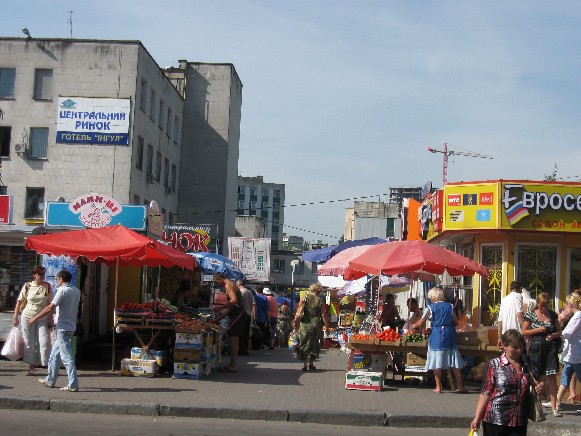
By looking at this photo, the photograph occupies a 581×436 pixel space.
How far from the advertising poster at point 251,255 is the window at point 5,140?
1257 cm

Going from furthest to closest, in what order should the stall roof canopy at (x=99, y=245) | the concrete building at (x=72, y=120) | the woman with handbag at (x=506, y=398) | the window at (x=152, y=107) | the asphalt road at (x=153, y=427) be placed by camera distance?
1. the window at (x=152, y=107)
2. the concrete building at (x=72, y=120)
3. the stall roof canopy at (x=99, y=245)
4. the asphalt road at (x=153, y=427)
5. the woman with handbag at (x=506, y=398)

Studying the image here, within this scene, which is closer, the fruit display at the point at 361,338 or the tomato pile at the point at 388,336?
the fruit display at the point at 361,338

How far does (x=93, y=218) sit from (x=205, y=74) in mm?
38311

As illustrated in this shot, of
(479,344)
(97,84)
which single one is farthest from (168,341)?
(97,84)

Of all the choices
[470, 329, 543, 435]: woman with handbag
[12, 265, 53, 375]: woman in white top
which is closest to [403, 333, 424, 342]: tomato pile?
[12, 265, 53, 375]: woman in white top

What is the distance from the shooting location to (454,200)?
59.8 ft

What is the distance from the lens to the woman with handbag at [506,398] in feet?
21.0

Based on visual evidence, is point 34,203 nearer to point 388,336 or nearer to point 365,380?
point 388,336

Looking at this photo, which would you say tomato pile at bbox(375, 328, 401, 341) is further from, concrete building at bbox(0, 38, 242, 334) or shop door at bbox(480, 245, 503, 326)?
concrete building at bbox(0, 38, 242, 334)

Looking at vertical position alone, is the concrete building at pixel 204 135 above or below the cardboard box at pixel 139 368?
above

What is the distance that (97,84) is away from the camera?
40.8 m

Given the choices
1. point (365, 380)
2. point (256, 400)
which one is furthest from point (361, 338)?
point (256, 400)

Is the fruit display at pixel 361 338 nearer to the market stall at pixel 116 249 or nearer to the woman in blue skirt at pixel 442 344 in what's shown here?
the woman in blue skirt at pixel 442 344

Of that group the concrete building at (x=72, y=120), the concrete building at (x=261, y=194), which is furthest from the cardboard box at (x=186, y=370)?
the concrete building at (x=261, y=194)
